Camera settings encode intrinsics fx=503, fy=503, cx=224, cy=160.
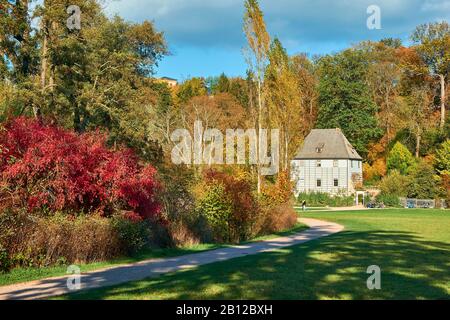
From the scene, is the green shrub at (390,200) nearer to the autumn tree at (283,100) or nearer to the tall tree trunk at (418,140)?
the tall tree trunk at (418,140)

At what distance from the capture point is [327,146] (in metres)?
63.2

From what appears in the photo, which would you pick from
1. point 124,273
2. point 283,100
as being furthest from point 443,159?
point 124,273

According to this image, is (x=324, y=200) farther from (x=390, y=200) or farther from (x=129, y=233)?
(x=129, y=233)

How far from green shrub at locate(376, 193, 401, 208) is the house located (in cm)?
829

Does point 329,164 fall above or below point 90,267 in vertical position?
above

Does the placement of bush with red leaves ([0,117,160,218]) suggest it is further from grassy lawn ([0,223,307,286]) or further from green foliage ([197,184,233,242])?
green foliage ([197,184,233,242])

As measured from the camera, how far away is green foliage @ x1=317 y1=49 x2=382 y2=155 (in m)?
65.6

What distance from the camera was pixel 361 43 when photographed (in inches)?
2813

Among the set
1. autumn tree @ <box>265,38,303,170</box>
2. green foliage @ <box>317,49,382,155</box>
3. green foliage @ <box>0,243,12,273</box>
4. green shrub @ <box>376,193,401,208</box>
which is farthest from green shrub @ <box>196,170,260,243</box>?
green foliage @ <box>317,49,382,155</box>

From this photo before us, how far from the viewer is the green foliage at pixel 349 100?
65.6 m

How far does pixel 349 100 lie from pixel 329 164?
30.0 ft

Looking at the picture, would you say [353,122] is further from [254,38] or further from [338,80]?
[254,38]
